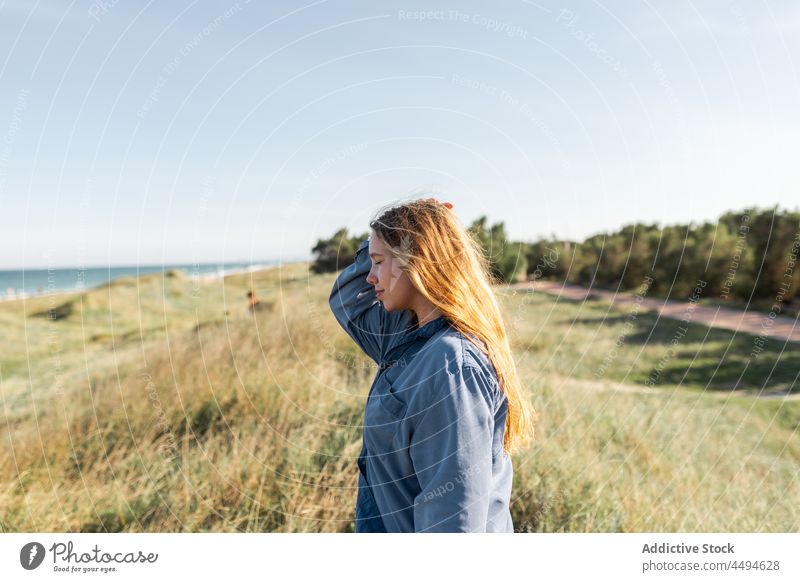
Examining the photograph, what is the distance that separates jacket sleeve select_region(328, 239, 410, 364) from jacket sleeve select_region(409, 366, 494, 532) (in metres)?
0.65

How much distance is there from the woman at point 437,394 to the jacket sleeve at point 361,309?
0.11 m

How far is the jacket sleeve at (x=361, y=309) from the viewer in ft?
7.36

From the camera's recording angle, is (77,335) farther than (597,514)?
Yes

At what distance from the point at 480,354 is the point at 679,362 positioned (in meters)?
15.6

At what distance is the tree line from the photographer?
19094 millimetres

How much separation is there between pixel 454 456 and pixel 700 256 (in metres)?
23.9

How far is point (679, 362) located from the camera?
1556cm

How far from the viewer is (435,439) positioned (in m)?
1.57

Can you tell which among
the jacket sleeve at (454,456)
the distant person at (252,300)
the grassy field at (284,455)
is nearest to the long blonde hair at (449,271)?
the jacket sleeve at (454,456)

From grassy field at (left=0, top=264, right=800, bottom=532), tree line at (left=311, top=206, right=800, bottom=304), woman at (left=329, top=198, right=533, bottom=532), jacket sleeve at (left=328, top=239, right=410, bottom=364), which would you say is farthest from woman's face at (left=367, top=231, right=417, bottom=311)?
tree line at (left=311, top=206, right=800, bottom=304)

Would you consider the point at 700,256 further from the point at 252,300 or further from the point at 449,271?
the point at 449,271

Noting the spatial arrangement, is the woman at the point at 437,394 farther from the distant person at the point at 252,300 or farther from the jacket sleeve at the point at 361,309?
the distant person at the point at 252,300
